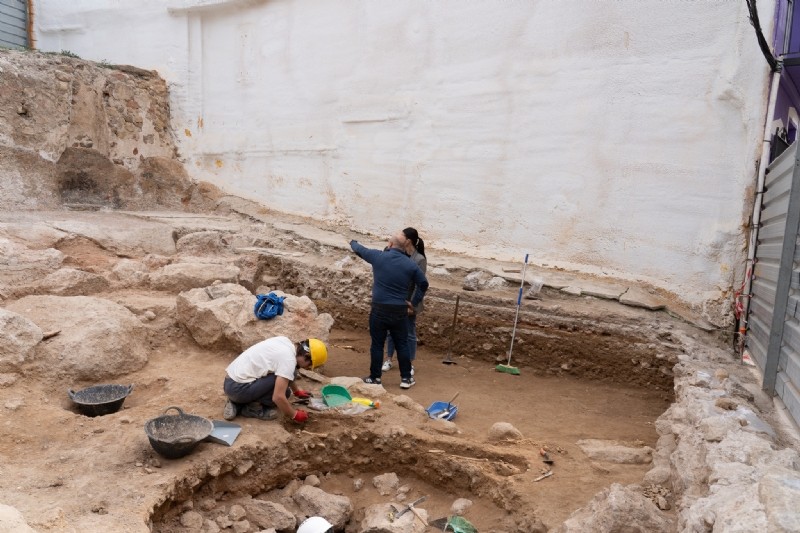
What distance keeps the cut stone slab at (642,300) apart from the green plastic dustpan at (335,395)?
3551 mm

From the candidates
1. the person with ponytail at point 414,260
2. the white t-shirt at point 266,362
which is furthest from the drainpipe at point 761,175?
the white t-shirt at point 266,362

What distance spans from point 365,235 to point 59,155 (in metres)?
5.25

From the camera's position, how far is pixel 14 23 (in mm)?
12688

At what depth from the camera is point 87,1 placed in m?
12.4

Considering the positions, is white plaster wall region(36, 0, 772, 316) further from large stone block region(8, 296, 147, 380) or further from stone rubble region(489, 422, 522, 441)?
large stone block region(8, 296, 147, 380)

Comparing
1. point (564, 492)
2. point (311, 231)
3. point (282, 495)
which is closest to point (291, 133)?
point (311, 231)

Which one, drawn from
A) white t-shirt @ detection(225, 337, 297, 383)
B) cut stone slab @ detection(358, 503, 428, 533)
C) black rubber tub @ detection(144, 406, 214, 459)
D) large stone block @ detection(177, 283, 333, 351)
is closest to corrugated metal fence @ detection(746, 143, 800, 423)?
cut stone slab @ detection(358, 503, 428, 533)

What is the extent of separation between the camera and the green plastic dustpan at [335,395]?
5160 millimetres

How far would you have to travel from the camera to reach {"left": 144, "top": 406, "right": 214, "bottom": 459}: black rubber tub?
3.92 meters

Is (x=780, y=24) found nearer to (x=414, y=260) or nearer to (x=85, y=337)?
(x=414, y=260)

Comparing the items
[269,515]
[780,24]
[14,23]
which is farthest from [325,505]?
[14,23]

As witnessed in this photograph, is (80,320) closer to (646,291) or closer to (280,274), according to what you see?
(280,274)

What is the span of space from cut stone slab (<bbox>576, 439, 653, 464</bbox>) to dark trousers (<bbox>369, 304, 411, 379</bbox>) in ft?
7.01

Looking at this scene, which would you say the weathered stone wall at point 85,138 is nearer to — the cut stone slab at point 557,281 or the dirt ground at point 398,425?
the dirt ground at point 398,425
